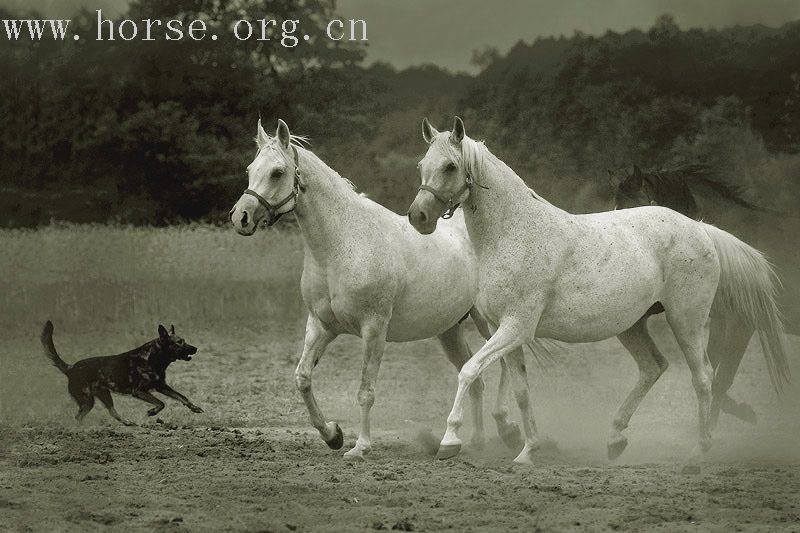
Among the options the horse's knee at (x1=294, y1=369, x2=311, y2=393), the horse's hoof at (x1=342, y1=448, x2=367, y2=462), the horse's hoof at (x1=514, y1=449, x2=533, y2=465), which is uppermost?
the horse's knee at (x1=294, y1=369, x2=311, y2=393)

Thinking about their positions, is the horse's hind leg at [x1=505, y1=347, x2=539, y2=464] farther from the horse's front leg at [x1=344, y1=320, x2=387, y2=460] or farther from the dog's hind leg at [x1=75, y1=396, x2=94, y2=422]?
the dog's hind leg at [x1=75, y1=396, x2=94, y2=422]

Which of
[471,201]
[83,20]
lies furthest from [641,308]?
[83,20]

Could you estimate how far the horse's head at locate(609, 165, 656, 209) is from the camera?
8.81m

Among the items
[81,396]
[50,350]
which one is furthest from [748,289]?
[50,350]

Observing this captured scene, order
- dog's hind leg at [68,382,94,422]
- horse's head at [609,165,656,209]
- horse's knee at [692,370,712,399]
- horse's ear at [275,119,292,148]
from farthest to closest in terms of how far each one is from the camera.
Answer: horse's head at [609,165,656,209] → dog's hind leg at [68,382,94,422] → horse's knee at [692,370,712,399] → horse's ear at [275,119,292,148]

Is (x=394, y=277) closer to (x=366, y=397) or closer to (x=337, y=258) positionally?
(x=337, y=258)

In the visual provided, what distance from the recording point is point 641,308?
7227 millimetres

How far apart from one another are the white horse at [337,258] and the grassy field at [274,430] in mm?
669

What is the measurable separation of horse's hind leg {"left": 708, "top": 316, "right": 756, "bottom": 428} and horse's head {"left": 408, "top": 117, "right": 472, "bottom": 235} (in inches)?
108

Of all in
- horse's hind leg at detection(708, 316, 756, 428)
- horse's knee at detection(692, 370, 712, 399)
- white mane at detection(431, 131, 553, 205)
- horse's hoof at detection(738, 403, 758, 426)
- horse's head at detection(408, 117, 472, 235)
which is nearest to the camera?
horse's head at detection(408, 117, 472, 235)

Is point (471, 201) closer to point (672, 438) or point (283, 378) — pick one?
point (672, 438)

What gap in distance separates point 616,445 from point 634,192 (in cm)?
233

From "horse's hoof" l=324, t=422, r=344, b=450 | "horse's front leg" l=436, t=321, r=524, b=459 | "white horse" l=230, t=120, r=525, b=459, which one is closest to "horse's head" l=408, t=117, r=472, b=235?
"white horse" l=230, t=120, r=525, b=459

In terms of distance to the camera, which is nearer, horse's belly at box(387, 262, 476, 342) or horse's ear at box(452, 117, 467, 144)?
horse's ear at box(452, 117, 467, 144)
